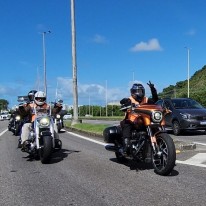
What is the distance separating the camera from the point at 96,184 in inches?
297

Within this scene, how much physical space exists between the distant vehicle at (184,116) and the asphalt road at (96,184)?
26.8 ft

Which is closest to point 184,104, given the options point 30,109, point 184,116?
point 184,116

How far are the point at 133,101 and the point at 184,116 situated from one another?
1003cm

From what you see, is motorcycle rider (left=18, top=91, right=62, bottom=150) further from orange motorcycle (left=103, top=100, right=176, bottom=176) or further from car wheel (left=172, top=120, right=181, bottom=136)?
car wheel (left=172, top=120, right=181, bottom=136)

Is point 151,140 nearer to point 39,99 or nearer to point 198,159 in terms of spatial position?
point 198,159

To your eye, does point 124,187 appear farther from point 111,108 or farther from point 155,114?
point 111,108

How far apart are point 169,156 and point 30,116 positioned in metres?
4.54

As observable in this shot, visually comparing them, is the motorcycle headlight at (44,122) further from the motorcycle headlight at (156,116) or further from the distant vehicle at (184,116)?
the distant vehicle at (184,116)

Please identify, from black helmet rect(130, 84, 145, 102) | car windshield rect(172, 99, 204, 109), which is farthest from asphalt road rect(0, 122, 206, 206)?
car windshield rect(172, 99, 204, 109)

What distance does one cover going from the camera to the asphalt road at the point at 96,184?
6367 millimetres

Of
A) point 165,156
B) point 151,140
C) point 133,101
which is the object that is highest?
point 133,101

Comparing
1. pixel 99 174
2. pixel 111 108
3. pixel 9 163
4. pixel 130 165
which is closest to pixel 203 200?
pixel 99 174

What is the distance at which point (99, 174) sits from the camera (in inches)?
337

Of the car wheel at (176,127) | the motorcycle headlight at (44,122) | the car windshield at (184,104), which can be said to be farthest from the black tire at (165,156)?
the car windshield at (184,104)
